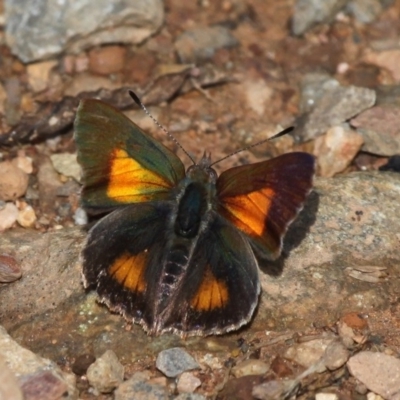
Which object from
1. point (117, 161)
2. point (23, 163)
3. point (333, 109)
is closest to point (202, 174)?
point (117, 161)

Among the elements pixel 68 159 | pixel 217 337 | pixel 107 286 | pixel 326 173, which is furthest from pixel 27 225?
pixel 326 173

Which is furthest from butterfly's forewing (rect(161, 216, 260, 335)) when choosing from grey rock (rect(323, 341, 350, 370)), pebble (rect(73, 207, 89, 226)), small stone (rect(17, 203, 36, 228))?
small stone (rect(17, 203, 36, 228))

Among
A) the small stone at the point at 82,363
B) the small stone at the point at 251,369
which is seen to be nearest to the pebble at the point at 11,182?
the small stone at the point at 82,363

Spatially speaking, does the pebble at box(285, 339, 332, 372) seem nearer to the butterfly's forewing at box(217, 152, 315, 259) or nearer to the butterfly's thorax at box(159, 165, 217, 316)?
the butterfly's forewing at box(217, 152, 315, 259)

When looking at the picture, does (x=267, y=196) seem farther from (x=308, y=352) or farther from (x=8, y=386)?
(x=8, y=386)

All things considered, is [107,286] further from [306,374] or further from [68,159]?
[68,159]

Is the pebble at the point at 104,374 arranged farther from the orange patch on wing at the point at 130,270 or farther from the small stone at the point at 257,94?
the small stone at the point at 257,94
